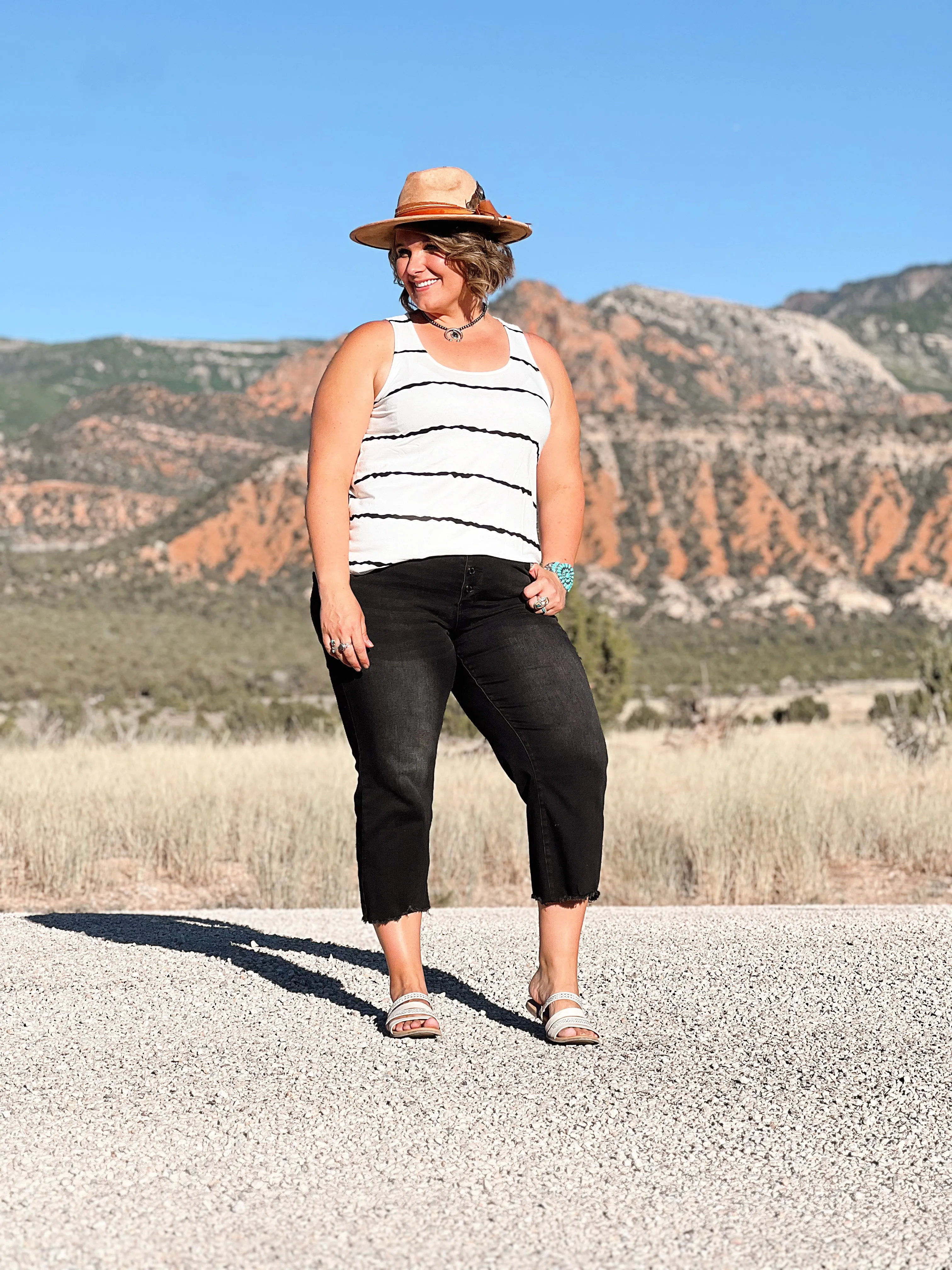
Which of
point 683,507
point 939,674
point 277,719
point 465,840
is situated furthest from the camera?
point 683,507

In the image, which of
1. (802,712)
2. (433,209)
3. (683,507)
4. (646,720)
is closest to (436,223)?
(433,209)

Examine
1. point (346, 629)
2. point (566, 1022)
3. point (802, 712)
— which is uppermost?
Result: point (346, 629)

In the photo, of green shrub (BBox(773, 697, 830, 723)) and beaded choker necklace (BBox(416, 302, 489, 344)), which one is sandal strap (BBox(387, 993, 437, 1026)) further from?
green shrub (BBox(773, 697, 830, 723))

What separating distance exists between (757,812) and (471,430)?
4534 millimetres

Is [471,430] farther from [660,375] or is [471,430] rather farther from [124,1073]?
[660,375]

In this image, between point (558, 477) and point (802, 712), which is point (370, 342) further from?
point (802, 712)

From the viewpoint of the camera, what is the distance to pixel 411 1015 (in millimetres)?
3586

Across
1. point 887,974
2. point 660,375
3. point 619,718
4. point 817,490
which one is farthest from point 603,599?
point 660,375

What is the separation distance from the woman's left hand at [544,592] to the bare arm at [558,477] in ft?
0.42

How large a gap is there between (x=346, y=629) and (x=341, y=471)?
16.3 inches

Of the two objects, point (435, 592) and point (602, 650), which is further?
point (602, 650)

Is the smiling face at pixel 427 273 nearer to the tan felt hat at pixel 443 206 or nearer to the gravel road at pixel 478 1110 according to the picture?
the tan felt hat at pixel 443 206

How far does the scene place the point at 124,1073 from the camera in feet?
10.8

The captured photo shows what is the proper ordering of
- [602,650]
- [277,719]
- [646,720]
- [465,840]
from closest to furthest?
[465,840], [602,650], [277,719], [646,720]
